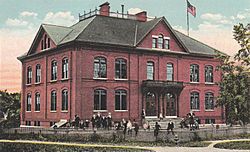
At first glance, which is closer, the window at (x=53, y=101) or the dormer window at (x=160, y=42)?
the window at (x=53, y=101)

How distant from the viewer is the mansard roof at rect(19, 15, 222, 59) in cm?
3691

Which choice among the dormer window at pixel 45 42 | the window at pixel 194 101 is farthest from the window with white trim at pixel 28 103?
the window at pixel 194 101

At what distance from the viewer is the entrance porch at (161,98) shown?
135 feet

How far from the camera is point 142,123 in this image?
4000cm

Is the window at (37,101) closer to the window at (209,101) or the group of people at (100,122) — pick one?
the group of people at (100,122)

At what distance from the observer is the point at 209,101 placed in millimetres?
44844

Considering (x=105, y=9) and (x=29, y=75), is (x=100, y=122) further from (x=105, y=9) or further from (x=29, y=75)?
(x=105, y=9)

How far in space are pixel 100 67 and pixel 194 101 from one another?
9.99 meters

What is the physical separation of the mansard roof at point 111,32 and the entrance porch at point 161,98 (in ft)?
11.3

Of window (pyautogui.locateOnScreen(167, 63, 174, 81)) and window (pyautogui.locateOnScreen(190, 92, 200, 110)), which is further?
window (pyautogui.locateOnScreen(190, 92, 200, 110))

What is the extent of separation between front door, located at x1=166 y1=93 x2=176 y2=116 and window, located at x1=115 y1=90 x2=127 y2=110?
4392 mm

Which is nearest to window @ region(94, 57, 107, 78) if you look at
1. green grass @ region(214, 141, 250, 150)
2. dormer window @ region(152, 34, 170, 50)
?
dormer window @ region(152, 34, 170, 50)

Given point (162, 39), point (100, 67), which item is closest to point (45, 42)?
point (100, 67)

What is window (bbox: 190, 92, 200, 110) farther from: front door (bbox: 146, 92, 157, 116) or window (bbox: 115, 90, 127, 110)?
window (bbox: 115, 90, 127, 110)
